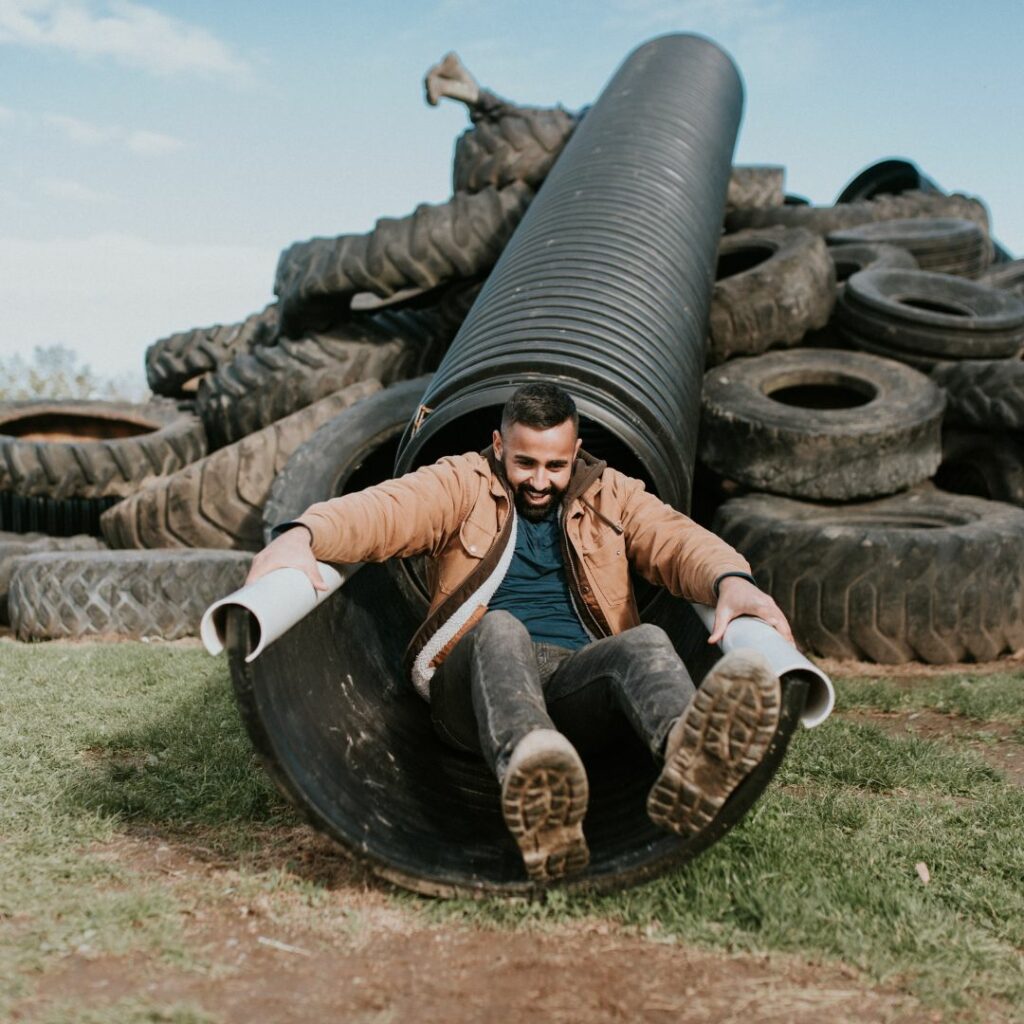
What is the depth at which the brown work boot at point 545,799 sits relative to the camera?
2.15 metres

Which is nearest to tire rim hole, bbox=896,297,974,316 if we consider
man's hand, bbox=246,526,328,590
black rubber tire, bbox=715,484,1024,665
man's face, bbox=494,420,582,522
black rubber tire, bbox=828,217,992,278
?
black rubber tire, bbox=828,217,992,278

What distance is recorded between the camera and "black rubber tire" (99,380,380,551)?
22.1 feet

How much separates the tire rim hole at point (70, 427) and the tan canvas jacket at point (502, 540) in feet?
23.0

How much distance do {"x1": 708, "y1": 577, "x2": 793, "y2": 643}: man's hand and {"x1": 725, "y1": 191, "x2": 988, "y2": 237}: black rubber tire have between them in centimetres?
747

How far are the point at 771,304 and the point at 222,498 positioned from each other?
3552mm

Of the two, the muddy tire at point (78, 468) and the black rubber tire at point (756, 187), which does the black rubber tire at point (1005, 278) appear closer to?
the black rubber tire at point (756, 187)

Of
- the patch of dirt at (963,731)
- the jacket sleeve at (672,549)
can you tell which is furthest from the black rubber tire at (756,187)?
the jacket sleeve at (672,549)

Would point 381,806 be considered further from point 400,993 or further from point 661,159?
point 661,159

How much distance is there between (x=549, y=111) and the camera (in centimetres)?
882

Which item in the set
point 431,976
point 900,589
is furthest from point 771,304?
point 431,976

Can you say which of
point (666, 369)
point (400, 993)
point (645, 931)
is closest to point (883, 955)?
point (645, 931)

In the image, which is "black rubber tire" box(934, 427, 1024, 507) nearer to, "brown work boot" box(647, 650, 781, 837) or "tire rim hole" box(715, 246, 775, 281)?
"tire rim hole" box(715, 246, 775, 281)

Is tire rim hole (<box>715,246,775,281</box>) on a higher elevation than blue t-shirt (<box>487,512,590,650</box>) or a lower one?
higher

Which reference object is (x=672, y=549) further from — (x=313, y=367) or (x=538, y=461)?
(x=313, y=367)
